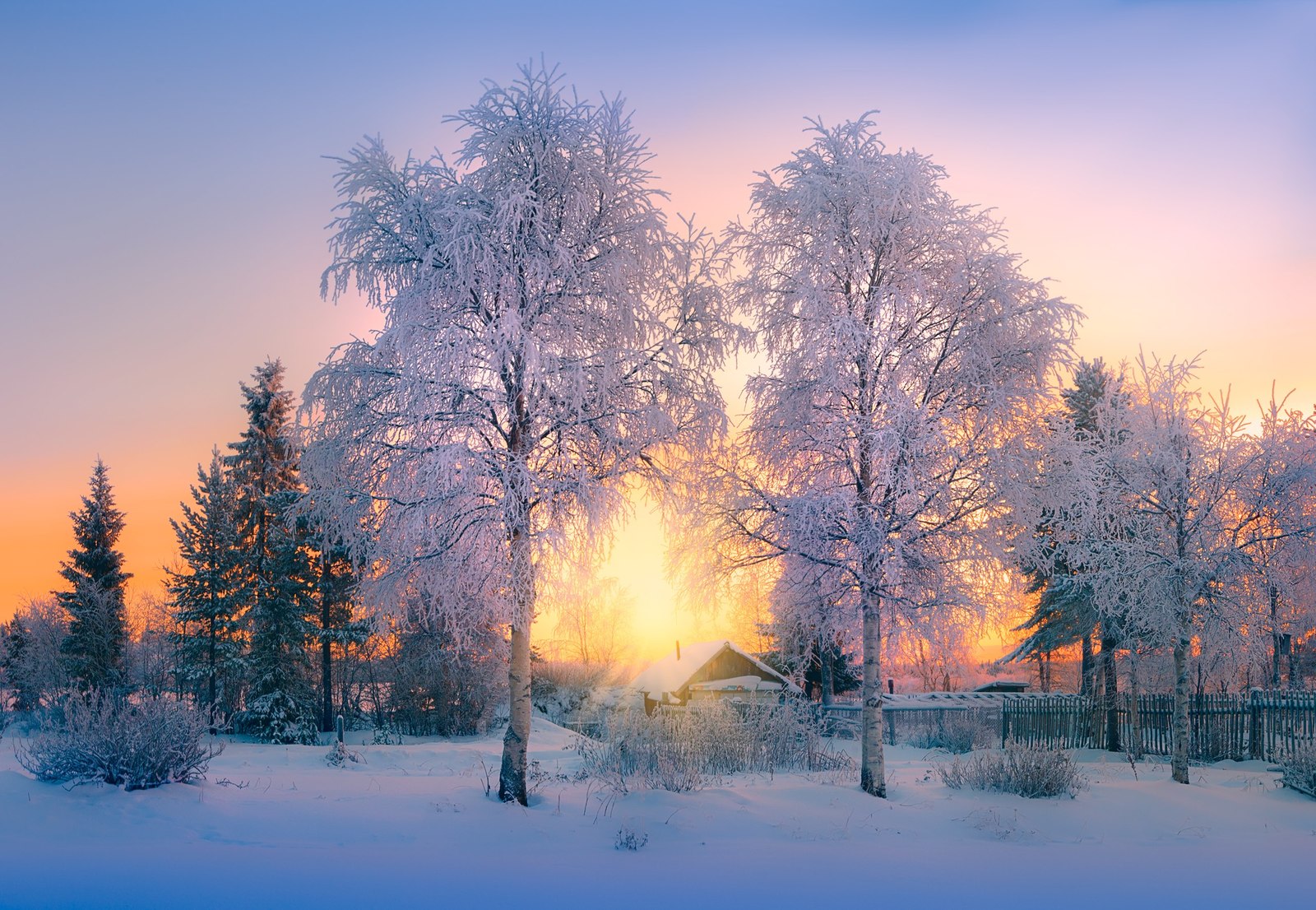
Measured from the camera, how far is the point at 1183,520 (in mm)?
15172

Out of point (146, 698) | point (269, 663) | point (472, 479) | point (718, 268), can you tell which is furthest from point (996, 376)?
point (269, 663)

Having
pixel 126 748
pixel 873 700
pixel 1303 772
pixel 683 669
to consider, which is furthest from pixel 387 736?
pixel 1303 772

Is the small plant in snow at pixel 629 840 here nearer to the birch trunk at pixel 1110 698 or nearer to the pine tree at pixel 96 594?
the birch trunk at pixel 1110 698

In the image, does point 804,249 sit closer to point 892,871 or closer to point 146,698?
point 892,871

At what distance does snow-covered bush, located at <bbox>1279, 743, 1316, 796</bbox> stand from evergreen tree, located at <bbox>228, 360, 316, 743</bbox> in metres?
24.3

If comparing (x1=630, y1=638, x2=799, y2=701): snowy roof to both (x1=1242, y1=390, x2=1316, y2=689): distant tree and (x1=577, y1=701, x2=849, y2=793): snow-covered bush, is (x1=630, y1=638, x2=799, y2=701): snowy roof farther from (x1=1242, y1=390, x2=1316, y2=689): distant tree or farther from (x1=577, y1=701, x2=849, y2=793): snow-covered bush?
(x1=1242, y1=390, x2=1316, y2=689): distant tree

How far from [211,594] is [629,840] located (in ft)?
86.3

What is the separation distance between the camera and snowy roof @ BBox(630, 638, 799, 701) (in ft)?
107

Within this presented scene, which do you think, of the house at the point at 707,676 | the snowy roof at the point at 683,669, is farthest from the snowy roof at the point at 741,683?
the snowy roof at the point at 683,669

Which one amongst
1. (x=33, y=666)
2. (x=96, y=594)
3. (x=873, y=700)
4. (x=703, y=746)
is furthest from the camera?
(x=33, y=666)

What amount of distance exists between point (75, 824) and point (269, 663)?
63.8ft

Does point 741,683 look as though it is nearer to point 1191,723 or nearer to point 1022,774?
point 1191,723

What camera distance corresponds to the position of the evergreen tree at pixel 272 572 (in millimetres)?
26531

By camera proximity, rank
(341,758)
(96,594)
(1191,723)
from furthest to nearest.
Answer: (96,594) < (1191,723) < (341,758)
